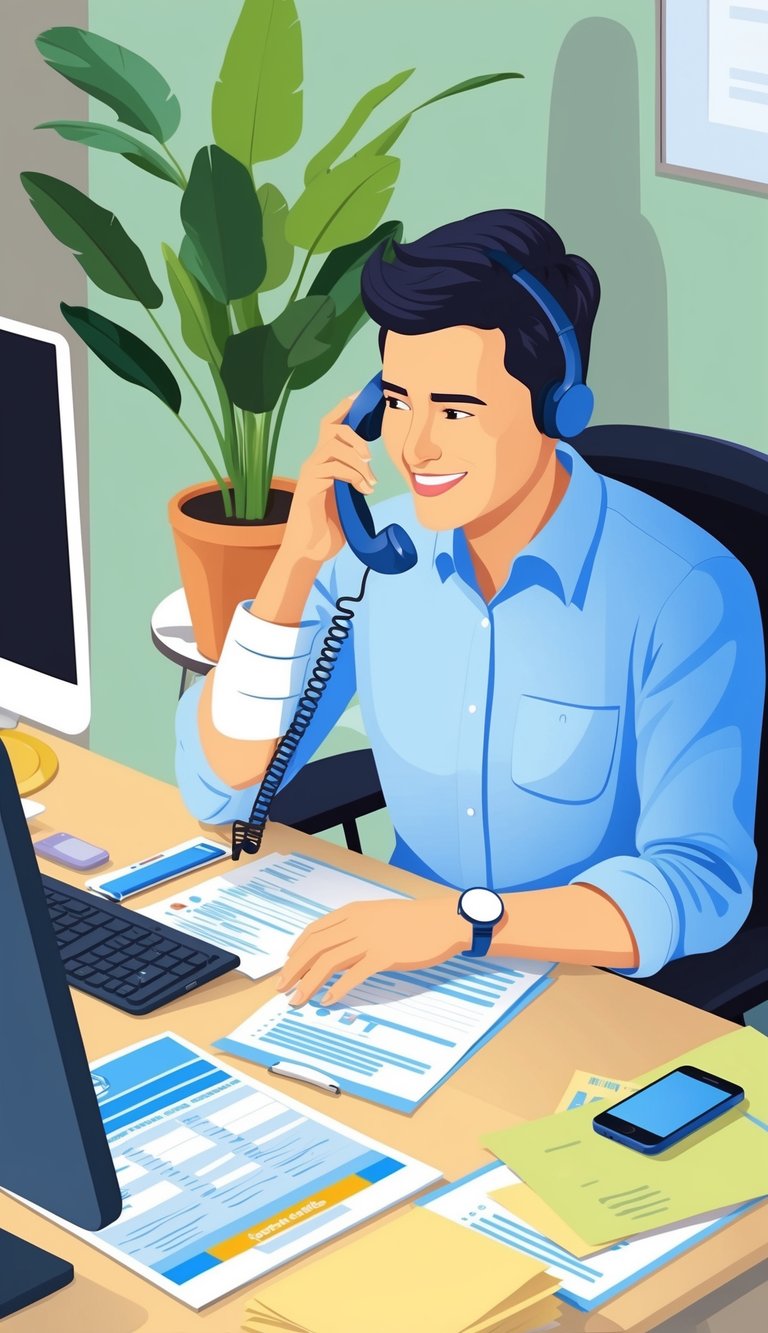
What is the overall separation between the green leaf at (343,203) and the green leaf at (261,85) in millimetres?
111

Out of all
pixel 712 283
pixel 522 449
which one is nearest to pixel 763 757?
pixel 522 449

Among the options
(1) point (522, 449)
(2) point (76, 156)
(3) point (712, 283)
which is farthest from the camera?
(2) point (76, 156)

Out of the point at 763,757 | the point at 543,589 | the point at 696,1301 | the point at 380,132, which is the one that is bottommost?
the point at 696,1301

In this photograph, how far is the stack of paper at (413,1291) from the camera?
4.25ft

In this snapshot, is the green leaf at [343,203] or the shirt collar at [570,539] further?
the green leaf at [343,203]

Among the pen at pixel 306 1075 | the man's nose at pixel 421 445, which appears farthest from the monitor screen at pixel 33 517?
the pen at pixel 306 1075

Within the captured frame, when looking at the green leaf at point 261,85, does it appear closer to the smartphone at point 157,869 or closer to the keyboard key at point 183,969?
the smartphone at point 157,869

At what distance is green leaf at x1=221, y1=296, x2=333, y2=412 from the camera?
2.58m

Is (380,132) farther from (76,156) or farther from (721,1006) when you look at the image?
(721,1006)

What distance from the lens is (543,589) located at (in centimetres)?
204

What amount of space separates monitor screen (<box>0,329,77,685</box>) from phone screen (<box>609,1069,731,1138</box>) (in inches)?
33.6

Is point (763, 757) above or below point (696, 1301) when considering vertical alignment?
above

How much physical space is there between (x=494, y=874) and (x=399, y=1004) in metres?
0.43

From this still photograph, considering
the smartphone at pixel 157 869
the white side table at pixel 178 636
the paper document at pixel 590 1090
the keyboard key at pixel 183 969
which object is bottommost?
the paper document at pixel 590 1090
